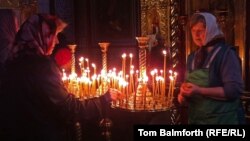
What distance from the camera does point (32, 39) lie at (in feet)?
7.50

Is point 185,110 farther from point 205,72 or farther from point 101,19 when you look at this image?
point 101,19

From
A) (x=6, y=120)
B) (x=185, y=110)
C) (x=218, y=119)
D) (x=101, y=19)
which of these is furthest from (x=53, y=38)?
(x=101, y=19)

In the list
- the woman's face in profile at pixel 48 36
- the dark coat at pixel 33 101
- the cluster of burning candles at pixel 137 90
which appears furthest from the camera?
the cluster of burning candles at pixel 137 90

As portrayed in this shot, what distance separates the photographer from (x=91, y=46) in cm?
761

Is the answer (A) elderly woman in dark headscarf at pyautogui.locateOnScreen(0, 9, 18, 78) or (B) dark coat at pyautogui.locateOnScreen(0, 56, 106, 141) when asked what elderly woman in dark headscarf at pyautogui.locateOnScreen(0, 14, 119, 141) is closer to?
(B) dark coat at pyautogui.locateOnScreen(0, 56, 106, 141)

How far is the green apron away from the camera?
95.5 inches

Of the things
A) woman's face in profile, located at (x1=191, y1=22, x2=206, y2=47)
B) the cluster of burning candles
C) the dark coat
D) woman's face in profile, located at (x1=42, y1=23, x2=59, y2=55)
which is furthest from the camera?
the cluster of burning candles

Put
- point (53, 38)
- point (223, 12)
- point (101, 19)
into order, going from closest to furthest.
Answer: point (53, 38) → point (223, 12) → point (101, 19)

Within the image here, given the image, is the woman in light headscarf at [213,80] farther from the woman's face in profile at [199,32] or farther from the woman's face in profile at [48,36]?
the woman's face in profile at [48,36]

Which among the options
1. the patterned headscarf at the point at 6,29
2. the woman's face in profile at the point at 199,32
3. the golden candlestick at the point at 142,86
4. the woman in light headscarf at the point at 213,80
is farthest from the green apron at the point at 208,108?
the patterned headscarf at the point at 6,29

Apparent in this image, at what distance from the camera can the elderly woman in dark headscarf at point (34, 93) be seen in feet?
7.32

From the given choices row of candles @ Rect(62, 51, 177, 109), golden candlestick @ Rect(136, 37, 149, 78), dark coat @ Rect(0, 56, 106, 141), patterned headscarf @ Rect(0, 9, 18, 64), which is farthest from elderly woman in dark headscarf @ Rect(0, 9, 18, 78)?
golden candlestick @ Rect(136, 37, 149, 78)

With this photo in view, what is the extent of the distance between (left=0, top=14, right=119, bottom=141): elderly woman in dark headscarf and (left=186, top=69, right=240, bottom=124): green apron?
0.74m

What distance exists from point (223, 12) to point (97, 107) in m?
2.56
